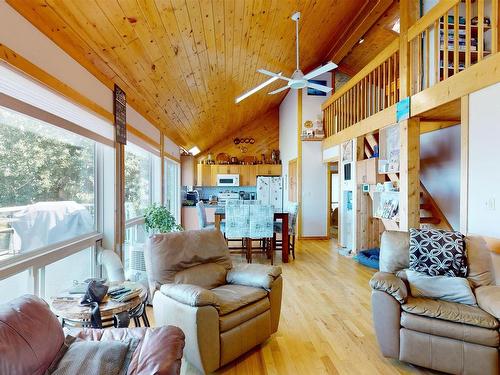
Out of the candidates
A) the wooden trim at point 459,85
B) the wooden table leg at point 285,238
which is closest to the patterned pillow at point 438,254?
the wooden trim at point 459,85

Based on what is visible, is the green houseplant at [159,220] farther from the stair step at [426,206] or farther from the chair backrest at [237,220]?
the stair step at [426,206]

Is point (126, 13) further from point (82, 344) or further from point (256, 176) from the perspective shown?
point (256, 176)

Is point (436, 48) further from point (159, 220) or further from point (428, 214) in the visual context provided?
point (159, 220)

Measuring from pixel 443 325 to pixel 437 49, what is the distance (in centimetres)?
304

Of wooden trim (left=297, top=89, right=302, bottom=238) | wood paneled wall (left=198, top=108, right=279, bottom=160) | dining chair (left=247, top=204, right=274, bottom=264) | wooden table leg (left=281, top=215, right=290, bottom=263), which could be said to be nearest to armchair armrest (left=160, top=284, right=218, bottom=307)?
dining chair (left=247, top=204, right=274, bottom=264)

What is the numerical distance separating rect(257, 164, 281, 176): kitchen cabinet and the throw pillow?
788 cm

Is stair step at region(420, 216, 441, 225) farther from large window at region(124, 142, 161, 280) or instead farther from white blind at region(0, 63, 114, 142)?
white blind at region(0, 63, 114, 142)

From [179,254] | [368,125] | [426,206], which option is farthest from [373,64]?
[179,254]

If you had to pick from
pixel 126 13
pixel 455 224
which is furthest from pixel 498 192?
pixel 126 13

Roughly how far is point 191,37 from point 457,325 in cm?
330

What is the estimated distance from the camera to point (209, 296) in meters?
2.01

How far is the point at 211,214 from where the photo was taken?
789 cm

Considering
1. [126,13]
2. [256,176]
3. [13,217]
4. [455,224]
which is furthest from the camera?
[256,176]

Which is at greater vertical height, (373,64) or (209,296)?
(373,64)
